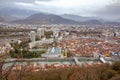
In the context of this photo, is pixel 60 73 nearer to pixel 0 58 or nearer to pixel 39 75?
pixel 39 75

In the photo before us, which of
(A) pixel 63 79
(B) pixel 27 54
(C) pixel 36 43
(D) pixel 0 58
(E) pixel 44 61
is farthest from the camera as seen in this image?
(C) pixel 36 43

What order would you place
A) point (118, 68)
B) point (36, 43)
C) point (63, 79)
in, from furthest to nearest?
1. point (36, 43)
2. point (118, 68)
3. point (63, 79)

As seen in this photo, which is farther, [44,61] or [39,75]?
[44,61]

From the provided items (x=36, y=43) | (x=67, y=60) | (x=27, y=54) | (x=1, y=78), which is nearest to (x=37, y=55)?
(x=27, y=54)

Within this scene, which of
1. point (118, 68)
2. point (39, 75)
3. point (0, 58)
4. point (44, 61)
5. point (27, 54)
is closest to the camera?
point (0, 58)

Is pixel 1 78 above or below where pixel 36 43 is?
above

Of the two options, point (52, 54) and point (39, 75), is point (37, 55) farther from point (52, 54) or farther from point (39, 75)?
point (39, 75)

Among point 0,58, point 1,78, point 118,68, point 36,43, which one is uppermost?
point 0,58

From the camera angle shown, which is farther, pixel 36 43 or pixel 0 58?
pixel 36 43

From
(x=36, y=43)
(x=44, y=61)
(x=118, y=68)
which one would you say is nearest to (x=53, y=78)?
(x=118, y=68)
